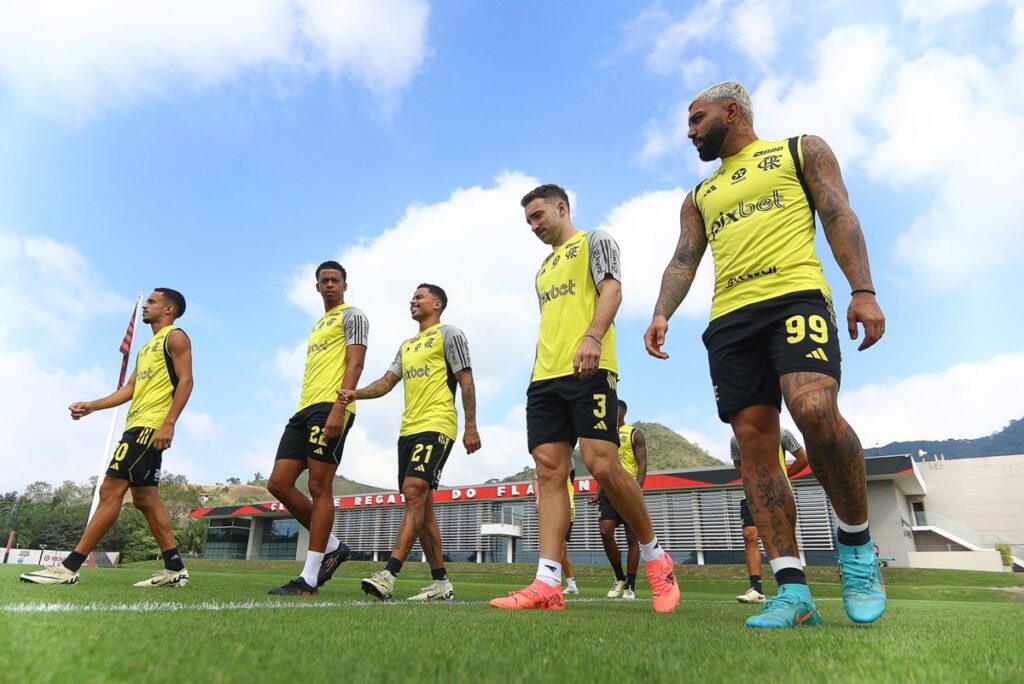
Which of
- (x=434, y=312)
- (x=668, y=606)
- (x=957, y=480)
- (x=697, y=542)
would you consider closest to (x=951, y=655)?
(x=668, y=606)

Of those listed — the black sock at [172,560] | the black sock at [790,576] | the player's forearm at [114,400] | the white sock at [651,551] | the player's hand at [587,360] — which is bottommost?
the black sock at [172,560]

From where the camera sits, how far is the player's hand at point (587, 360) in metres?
3.57

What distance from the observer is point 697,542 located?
98.1 ft

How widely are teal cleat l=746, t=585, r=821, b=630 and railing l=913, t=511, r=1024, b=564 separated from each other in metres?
A: 37.0

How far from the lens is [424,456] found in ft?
17.7

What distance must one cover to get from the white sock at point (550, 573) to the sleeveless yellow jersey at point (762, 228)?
177cm

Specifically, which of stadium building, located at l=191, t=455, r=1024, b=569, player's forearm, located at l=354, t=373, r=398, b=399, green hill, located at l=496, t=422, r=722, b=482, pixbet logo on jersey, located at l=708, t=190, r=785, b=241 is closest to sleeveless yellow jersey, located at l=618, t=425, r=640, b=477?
player's forearm, located at l=354, t=373, r=398, b=399

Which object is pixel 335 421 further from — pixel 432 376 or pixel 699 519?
pixel 699 519

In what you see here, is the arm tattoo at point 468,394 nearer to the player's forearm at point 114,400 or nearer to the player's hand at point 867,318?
the player's forearm at point 114,400

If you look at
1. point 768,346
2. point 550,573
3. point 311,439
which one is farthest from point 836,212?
point 311,439

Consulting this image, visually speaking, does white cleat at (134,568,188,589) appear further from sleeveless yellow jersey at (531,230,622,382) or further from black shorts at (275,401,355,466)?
sleeveless yellow jersey at (531,230,622,382)

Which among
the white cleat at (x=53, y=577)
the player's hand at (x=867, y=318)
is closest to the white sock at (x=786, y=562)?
the player's hand at (x=867, y=318)

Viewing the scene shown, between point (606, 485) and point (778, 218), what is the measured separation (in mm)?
1832

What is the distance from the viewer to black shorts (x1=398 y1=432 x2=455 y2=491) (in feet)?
17.5
